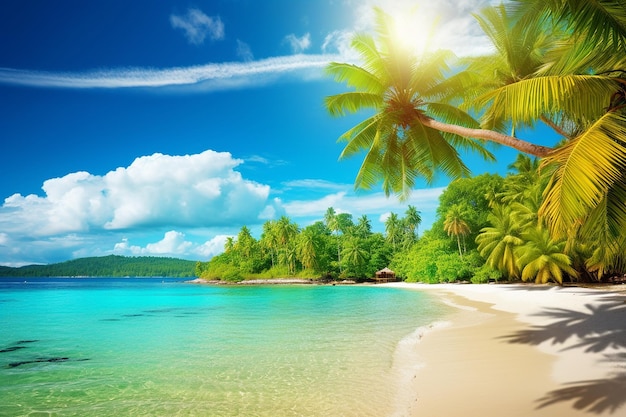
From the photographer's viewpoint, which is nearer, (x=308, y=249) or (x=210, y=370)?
(x=210, y=370)

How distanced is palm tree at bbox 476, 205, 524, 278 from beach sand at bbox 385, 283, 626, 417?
19258 millimetres

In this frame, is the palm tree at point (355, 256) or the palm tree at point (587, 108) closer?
the palm tree at point (587, 108)

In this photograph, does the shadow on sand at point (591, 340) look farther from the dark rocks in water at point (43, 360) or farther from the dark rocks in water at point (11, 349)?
the dark rocks in water at point (11, 349)

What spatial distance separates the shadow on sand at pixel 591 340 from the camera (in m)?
4.33

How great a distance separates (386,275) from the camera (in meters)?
58.3

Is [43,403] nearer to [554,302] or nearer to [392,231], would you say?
[554,302]

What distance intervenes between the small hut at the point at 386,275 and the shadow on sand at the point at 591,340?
44006 mm

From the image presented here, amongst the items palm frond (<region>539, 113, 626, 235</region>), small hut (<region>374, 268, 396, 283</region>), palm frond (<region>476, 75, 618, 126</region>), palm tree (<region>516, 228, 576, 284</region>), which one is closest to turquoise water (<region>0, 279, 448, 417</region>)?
palm frond (<region>539, 113, 626, 235</region>)

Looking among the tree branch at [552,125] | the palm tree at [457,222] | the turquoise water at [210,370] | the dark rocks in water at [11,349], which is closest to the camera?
the turquoise water at [210,370]

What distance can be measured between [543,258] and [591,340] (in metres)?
20.5

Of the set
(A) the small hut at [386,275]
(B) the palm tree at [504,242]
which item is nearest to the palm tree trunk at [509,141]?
(B) the palm tree at [504,242]

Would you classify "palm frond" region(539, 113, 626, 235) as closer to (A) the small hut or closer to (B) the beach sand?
(B) the beach sand

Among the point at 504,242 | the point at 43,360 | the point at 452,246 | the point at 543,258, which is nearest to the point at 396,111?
the point at 43,360

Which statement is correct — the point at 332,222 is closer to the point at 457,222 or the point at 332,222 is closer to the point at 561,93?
the point at 457,222
